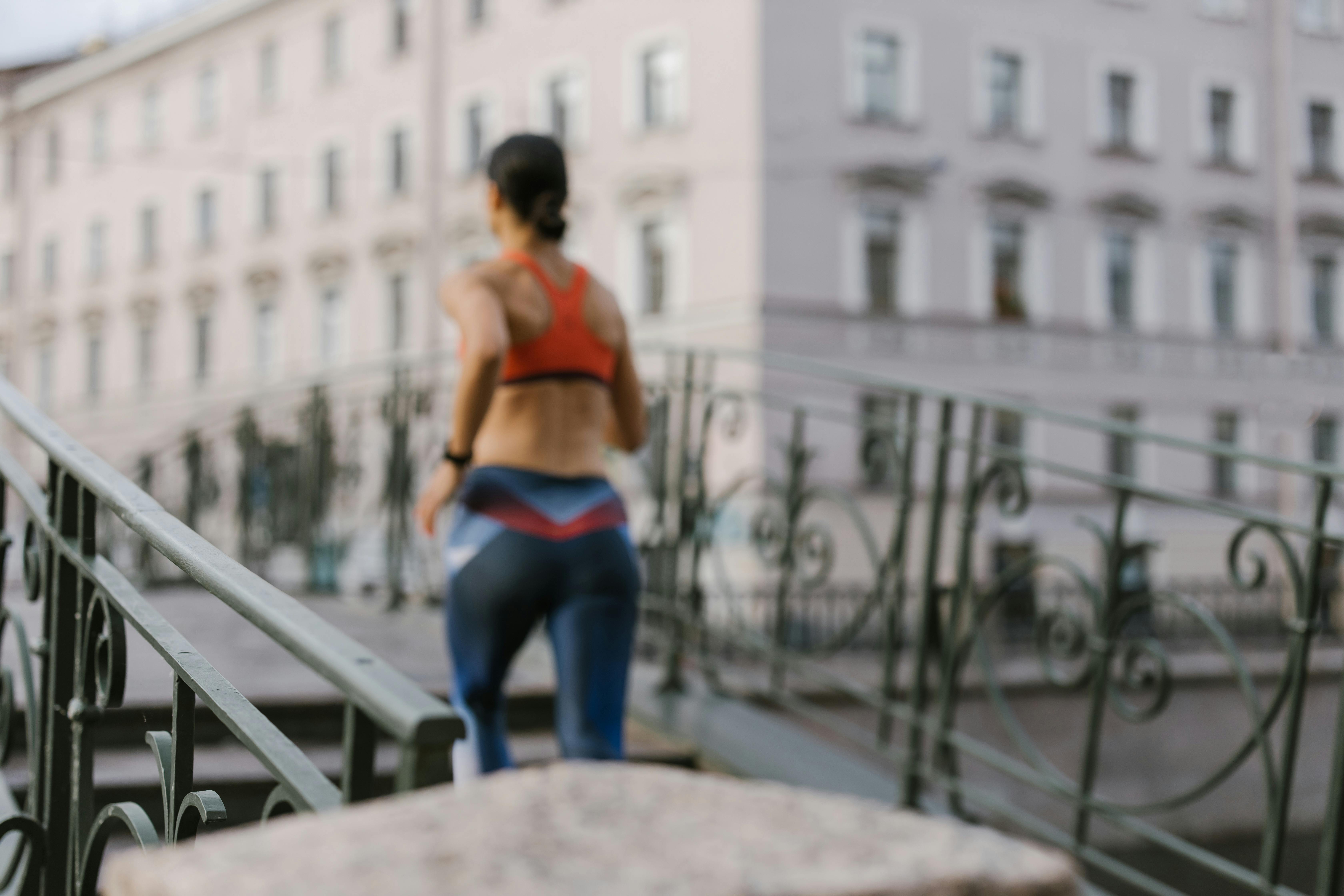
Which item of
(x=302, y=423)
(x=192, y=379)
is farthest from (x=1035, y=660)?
(x=192, y=379)

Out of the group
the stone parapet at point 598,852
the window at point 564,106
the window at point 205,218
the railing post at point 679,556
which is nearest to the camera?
the stone parapet at point 598,852

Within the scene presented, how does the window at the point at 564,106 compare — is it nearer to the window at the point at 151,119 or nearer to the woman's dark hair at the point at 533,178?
the window at the point at 151,119

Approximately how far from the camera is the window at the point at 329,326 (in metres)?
29.7

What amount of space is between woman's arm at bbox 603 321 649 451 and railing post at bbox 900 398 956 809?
2.72 feet

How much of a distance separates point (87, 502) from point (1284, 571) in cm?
2273

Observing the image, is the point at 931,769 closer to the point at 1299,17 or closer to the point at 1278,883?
the point at 1278,883

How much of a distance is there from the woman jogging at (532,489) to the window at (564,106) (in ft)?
72.7

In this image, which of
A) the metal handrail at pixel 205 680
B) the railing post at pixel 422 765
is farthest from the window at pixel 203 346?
the railing post at pixel 422 765

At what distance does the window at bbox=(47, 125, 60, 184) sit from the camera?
1517 inches

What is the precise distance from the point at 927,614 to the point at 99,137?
1527 inches

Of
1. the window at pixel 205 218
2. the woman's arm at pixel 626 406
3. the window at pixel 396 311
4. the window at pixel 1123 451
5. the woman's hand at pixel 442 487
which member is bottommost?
the window at pixel 1123 451

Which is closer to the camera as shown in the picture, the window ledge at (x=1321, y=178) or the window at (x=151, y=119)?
the window ledge at (x=1321, y=178)

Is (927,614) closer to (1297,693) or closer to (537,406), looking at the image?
(1297,693)

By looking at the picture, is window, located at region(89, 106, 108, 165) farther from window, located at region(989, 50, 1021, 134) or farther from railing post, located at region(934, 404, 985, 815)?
railing post, located at region(934, 404, 985, 815)
